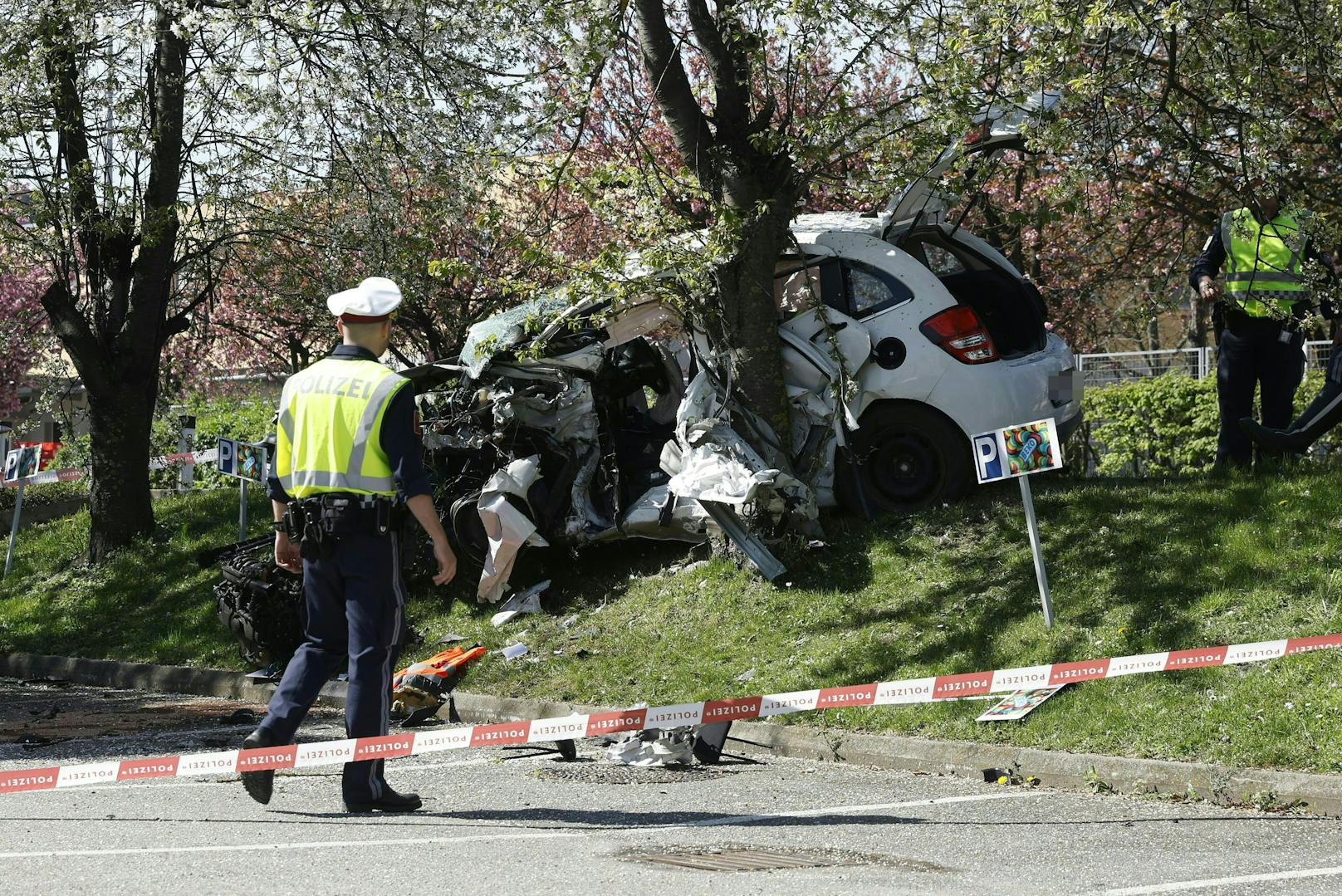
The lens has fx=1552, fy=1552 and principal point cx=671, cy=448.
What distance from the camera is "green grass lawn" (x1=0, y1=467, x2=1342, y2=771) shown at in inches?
286

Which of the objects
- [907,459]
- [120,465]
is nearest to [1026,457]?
[907,459]

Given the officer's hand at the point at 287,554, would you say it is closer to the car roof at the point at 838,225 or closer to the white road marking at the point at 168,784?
the white road marking at the point at 168,784

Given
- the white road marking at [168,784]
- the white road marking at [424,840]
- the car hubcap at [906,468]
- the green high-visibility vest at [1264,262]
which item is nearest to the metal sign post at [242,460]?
the car hubcap at [906,468]

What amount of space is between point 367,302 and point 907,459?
5.45 meters

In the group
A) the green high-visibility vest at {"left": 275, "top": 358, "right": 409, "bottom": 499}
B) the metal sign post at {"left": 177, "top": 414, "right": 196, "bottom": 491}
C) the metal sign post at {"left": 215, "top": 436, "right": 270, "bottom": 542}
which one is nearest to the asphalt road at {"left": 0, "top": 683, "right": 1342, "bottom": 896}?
the green high-visibility vest at {"left": 275, "top": 358, "right": 409, "bottom": 499}

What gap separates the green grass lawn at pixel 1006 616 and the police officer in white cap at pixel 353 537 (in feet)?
10.0

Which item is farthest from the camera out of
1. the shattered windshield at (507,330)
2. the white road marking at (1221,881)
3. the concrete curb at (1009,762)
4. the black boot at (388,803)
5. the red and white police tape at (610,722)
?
the shattered windshield at (507,330)

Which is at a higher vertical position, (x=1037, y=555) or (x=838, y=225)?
(x=838, y=225)

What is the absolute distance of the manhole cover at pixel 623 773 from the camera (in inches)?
290

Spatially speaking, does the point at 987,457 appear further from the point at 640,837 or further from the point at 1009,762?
the point at 640,837

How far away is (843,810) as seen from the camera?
21.4 feet

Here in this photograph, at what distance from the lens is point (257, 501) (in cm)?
1770

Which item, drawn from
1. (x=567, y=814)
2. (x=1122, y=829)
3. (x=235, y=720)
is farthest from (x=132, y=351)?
(x=1122, y=829)

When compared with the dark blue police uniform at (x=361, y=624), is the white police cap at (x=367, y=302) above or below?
above
